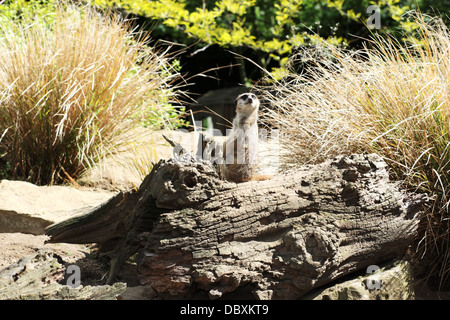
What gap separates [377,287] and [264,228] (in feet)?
2.24

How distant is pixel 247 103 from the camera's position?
3.09 m

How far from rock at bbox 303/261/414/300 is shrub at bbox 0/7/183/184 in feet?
8.05

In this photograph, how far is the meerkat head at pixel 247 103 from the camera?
10.1ft

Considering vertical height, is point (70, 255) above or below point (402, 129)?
below

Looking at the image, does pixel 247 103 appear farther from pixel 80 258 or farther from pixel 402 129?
pixel 80 258

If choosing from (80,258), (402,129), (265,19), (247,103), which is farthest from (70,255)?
(265,19)

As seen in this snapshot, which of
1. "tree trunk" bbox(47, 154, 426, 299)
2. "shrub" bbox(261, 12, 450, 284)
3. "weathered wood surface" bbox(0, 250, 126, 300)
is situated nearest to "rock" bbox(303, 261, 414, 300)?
"tree trunk" bbox(47, 154, 426, 299)

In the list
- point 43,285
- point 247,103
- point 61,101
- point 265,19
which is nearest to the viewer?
point 43,285

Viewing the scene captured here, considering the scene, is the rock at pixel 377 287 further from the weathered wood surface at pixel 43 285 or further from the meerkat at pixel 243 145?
the weathered wood surface at pixel 43 285

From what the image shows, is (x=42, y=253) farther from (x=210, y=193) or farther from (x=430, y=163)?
(x=430, y=163)

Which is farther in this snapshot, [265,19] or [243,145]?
[265,19]

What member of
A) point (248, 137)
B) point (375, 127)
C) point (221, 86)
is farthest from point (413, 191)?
point (221, 86)

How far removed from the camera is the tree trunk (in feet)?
7.84

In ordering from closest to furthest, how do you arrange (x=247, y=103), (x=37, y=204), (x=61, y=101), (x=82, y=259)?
1. (x=247, y=103)
2. (x=82, y=259)
3. (x=37, y=204)
4. (x=61, y=101)
